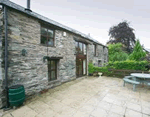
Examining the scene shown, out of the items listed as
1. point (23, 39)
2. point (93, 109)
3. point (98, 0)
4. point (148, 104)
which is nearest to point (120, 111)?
point (93, 109)

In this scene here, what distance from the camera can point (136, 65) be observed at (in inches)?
270

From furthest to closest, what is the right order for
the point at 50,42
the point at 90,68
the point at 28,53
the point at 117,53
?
the point at 117,53
the point at 90,68
the point at 50,42
the point at 28,53

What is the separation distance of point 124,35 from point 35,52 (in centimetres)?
1898

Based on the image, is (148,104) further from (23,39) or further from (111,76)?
(23,39)

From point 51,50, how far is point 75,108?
3821mm

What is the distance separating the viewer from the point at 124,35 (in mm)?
16312

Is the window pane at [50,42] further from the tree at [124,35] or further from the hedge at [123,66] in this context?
the tree at [124,35]

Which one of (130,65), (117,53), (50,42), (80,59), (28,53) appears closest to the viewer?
(28,53)

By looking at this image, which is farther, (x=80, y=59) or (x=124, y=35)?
(x=124, y=35)

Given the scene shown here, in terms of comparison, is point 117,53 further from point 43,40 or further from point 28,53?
point 28,53

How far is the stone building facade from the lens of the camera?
10.8 feet

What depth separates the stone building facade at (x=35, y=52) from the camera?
3291 millimetres

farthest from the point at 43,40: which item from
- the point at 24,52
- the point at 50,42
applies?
the point at 24,52

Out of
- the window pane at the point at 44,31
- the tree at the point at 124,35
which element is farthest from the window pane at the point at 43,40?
the tree at the point at 124,35
